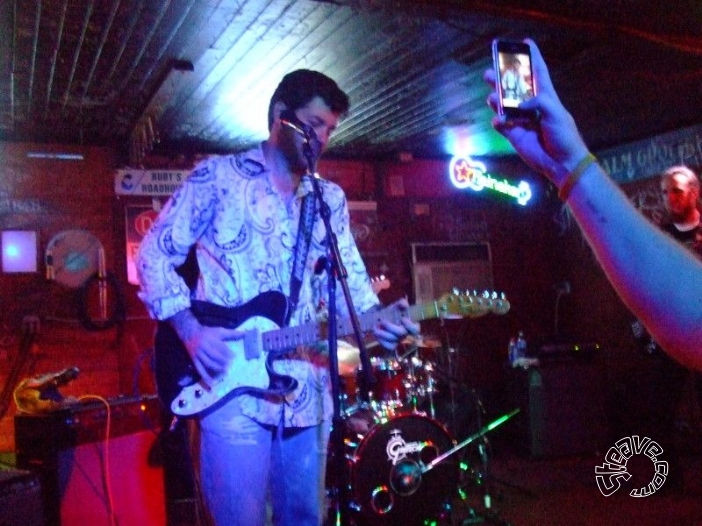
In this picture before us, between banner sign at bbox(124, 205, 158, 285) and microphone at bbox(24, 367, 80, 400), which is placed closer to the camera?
microphone at bbox(24, 367, 80, 400)

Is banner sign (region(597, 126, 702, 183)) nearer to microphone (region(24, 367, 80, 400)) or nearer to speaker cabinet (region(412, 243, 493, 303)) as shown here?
speaker cabinet (region(412, 243, 493, 303))

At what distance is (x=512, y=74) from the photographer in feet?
3.75

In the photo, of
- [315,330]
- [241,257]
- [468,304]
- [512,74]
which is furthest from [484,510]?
[512,74]

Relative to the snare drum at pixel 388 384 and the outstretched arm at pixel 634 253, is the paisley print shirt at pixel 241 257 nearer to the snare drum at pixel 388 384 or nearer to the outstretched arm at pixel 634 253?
the outstretched arm at pixel 634 253

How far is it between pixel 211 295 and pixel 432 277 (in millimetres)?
5470

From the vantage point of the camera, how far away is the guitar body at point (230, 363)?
7.09ft

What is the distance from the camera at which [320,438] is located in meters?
2.34

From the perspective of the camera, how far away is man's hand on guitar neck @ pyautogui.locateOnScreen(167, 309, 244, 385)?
213 cm

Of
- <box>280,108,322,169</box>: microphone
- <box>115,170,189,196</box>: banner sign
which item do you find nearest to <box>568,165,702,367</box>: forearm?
<box>280,108,322,169</box>: microphone

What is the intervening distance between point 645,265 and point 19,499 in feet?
10.9

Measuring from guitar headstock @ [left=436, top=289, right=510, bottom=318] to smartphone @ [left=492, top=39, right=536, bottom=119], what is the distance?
1480mm

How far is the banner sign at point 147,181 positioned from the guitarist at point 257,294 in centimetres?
428

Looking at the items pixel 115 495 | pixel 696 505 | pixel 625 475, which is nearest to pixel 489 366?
pixel 625 475

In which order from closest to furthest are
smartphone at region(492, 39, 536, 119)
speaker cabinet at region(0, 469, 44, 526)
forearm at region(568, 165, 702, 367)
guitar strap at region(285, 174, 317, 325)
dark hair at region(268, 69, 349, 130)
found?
forearm at region(568, 165, 702, 367)
smartphone at region(492, 39, 536, 119)
guitar strap at region(285, 174, 317, 325)
dark hair at region(268, 69, 349, 130)
speaker cabinet at region(0, 469, 44, 526)
